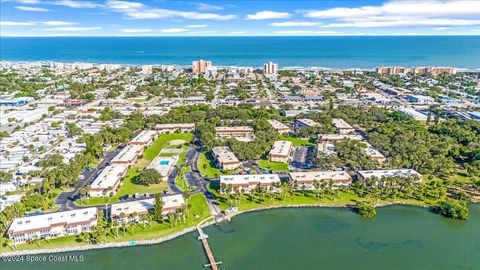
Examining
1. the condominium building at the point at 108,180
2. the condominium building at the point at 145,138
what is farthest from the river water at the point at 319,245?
the condominium building at the point at 145,138

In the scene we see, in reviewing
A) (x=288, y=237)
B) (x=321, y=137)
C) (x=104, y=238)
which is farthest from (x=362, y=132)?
(x=104, y=238)

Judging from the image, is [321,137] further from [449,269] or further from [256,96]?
[256,96]

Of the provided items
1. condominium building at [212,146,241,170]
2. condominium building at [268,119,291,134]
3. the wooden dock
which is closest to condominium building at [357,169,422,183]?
condominium building at [212,146,241,170]

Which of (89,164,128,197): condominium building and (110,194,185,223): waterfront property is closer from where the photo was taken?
(110,194,185,223): waterfront property

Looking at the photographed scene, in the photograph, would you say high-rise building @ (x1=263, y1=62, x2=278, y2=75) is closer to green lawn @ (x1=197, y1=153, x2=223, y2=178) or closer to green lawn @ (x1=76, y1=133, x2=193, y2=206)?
green lawn @ (x1=76, y1=133, x2=193, y2=206)

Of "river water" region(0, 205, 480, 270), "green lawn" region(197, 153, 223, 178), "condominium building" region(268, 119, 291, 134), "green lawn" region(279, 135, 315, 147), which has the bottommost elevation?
"river water" region(0, 205, 480, 270)

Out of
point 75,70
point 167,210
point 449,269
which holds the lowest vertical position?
point 449,269
